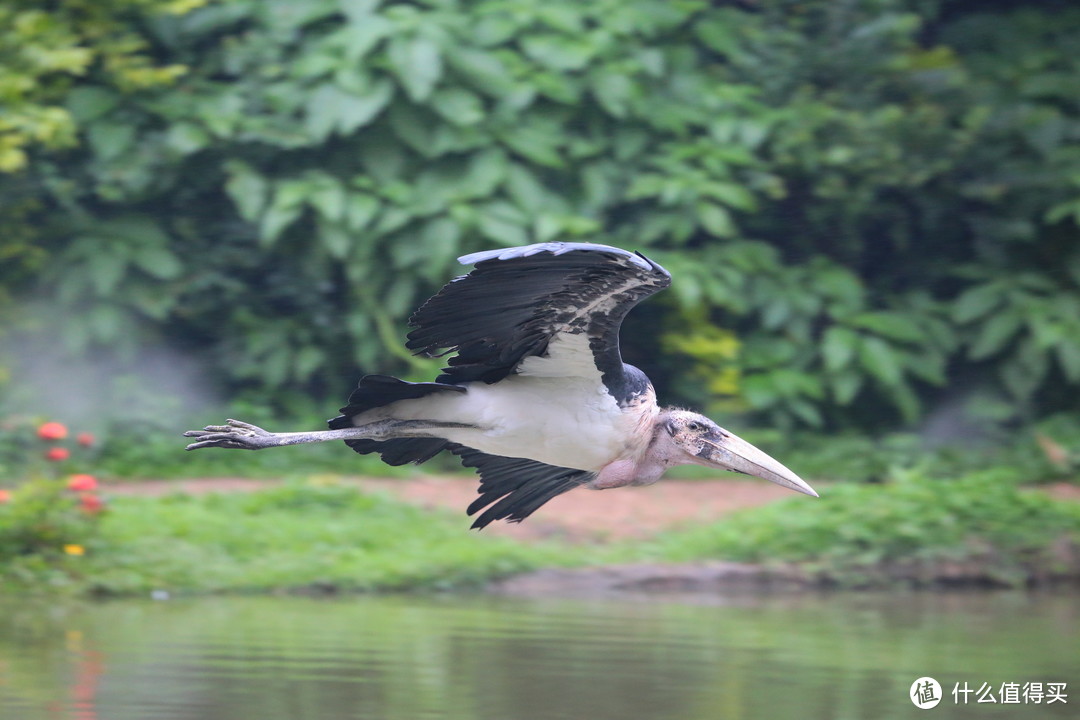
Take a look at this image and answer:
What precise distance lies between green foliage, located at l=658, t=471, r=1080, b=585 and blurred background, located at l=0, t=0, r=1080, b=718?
14.2 inches

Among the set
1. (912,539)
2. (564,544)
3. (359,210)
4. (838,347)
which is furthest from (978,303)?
(359,210)

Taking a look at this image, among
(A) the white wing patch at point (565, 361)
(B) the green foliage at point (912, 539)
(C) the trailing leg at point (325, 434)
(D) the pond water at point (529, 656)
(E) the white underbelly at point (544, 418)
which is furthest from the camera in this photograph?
(B) the green foliage at point (912, 539)

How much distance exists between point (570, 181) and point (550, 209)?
580 mm

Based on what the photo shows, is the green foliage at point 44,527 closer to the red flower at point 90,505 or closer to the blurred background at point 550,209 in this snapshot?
the red flower at point 90,505

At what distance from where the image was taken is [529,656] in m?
6.25

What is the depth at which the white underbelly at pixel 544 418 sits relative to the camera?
4566 mm

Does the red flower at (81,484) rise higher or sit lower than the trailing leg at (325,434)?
lower

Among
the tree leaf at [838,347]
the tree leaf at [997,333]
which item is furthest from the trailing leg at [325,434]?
the tree leaf at [997,333]

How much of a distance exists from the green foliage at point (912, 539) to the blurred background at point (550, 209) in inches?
14.2

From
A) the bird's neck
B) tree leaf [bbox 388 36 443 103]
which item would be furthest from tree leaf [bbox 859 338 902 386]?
the bird's neck

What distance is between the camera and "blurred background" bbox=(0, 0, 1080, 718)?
9.48 m

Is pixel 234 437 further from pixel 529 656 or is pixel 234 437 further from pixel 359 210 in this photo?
pixel 359 210

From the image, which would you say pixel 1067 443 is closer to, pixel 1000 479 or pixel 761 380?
pixel 1000 479

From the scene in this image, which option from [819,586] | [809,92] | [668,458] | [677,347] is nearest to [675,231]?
[677,347]
